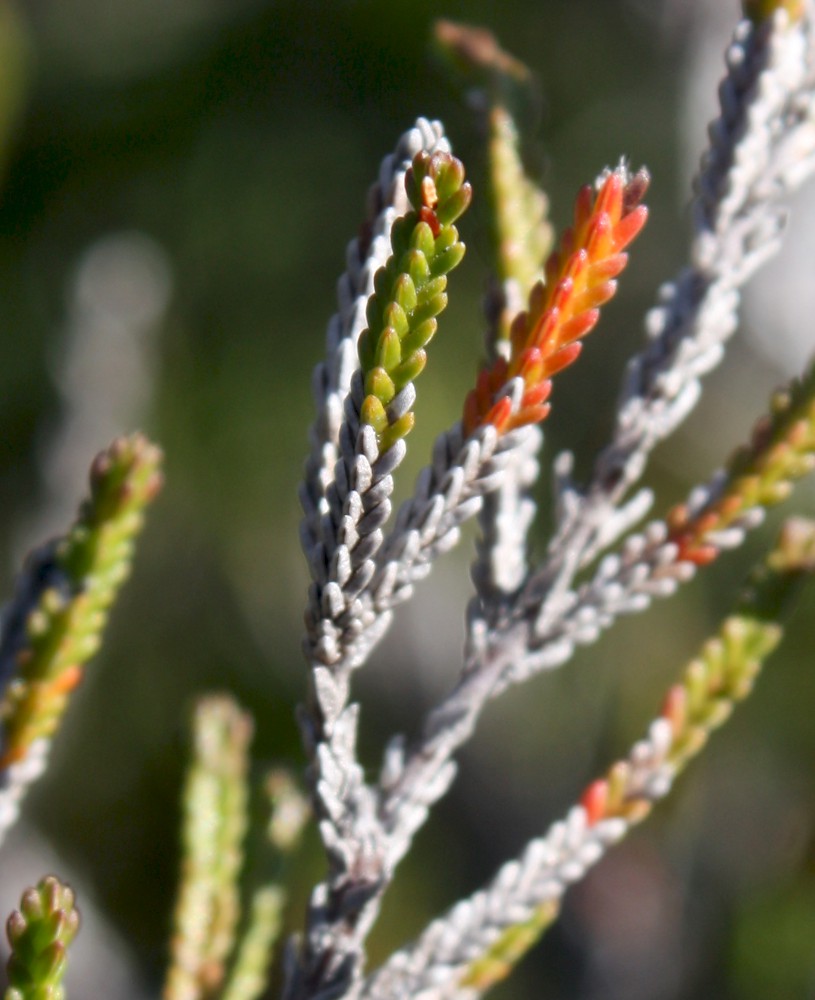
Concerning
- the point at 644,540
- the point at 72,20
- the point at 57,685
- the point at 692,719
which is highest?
the point at 72,20

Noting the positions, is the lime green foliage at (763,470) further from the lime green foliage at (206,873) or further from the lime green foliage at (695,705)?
the lime green foliage at (206,873)

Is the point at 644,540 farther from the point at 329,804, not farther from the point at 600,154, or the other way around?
the point at 600,154

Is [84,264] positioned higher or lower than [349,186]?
lower

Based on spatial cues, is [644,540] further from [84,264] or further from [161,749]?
[161,749]

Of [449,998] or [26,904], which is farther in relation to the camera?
[449,998]

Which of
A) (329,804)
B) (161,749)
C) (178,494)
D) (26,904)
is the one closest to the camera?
(26,904)

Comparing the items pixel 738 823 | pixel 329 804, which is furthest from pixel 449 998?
pixel 738 823

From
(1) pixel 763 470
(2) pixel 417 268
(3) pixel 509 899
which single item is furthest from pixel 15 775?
(1) pixel 763 470

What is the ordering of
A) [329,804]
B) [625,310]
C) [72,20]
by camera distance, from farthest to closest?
[72,20] < [625,310] < [329,804]
